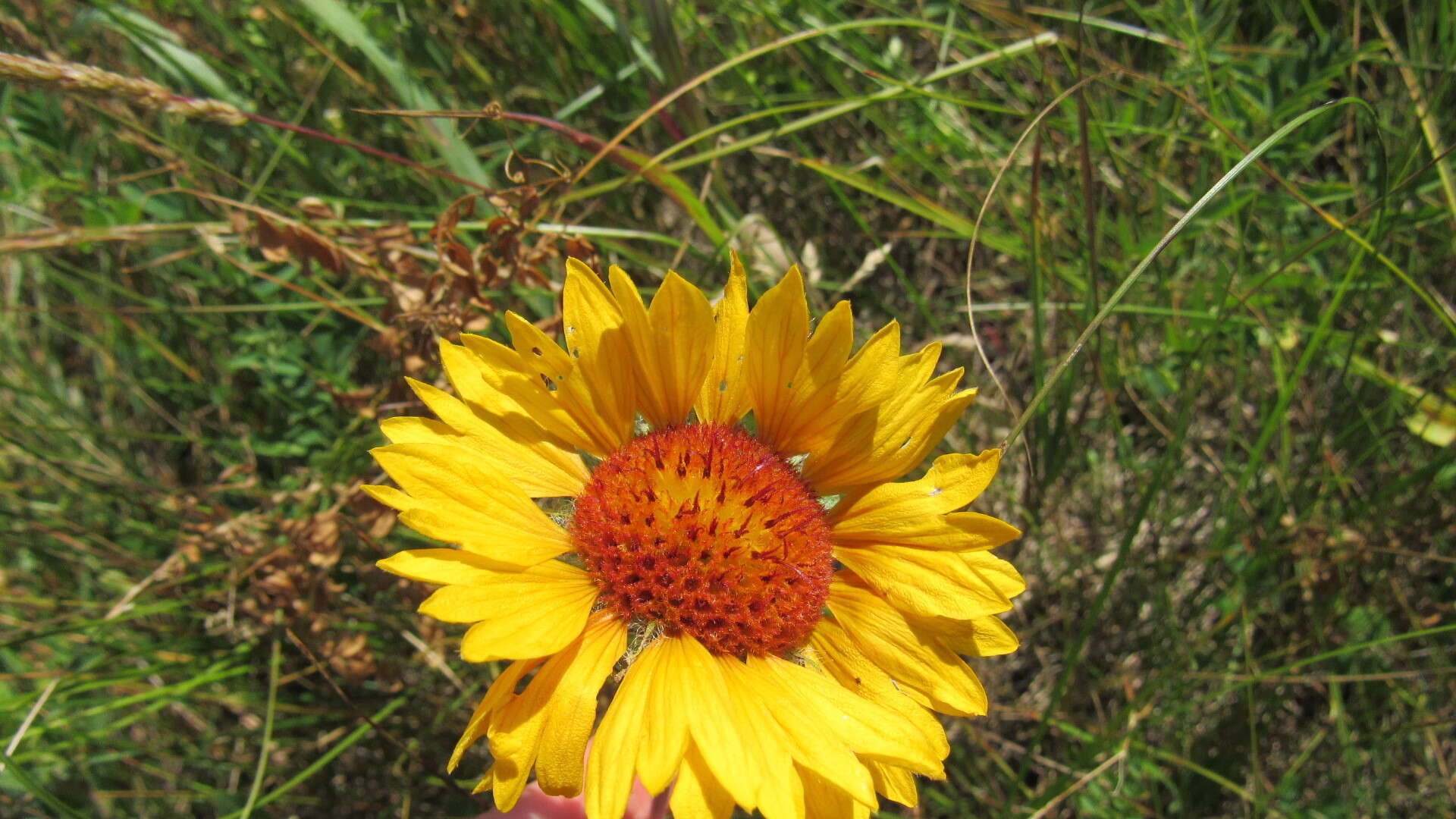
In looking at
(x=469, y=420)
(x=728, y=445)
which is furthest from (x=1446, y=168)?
(x=469, y=420)

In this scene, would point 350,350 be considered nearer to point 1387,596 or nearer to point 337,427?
point 337,427

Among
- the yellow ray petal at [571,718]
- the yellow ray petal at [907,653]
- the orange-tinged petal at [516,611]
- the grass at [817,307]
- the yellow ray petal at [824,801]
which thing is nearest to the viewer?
the orange-tinged petal at [516,611]

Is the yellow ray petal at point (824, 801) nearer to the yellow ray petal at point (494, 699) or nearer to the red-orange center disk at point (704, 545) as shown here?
the red-orange center disk at point (704, 545)

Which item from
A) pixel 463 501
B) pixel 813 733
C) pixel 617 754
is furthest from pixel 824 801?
pixel 463 501

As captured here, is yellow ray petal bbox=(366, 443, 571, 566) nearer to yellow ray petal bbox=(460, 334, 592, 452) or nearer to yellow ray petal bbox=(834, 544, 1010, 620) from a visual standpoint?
yellow ray petal bbox=(460, 334, 592, 452)

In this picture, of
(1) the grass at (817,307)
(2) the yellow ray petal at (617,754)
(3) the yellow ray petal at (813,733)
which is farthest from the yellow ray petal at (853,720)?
(1) the grass at (817,307)

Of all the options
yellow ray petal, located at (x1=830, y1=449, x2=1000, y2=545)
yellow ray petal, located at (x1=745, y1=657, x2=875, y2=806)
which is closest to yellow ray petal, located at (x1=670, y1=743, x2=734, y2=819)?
yellow ray petal, located at (x1=745, y1=657, x2=875, y2=806)
